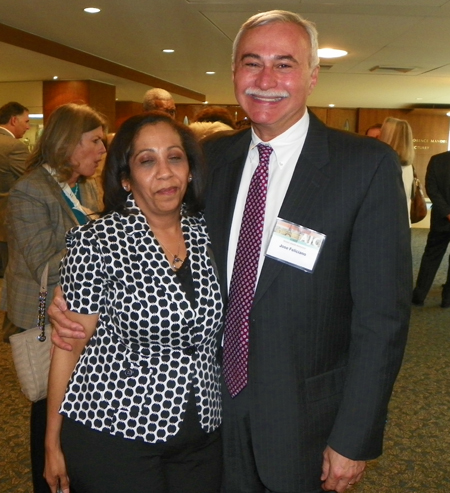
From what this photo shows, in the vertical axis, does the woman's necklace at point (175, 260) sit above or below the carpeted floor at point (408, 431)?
above

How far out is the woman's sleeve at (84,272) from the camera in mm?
1540

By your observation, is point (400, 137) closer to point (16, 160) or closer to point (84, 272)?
point (16, 160)

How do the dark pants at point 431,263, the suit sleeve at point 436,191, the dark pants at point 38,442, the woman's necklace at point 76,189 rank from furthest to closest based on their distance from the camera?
the dark pants at point 431,263 < the suit sleeve at point 436,191 < the woman's necklace at point 76,189 < the dark pants at point 38,442

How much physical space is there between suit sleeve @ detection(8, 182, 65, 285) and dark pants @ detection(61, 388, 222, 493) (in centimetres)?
92

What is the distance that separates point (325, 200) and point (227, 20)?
571 cm

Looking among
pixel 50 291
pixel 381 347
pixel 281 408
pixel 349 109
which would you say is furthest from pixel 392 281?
pixel 349 109

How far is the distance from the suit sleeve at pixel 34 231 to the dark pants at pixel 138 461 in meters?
0.92

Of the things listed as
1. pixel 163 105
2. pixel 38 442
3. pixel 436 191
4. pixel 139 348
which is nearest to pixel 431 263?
pixel 436 191

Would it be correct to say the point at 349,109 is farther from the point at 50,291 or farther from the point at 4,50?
the point at 50,291

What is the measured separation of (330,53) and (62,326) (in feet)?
26.7

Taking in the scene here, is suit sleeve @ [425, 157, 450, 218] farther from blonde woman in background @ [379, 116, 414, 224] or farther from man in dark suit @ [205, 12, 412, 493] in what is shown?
man in dark suit @ [205, 12, 412, 493]

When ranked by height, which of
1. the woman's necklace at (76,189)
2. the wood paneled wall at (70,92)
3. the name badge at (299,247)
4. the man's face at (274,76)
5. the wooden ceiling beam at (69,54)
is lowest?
the name badge at (299,247)

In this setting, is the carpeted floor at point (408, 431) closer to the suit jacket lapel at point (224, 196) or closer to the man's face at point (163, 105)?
the suit jacket lapel at point (224, 196)

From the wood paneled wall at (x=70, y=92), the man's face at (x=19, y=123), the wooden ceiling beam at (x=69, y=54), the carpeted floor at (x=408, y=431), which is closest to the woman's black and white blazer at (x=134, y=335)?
the carpeted floor at (x=408, y=431)
